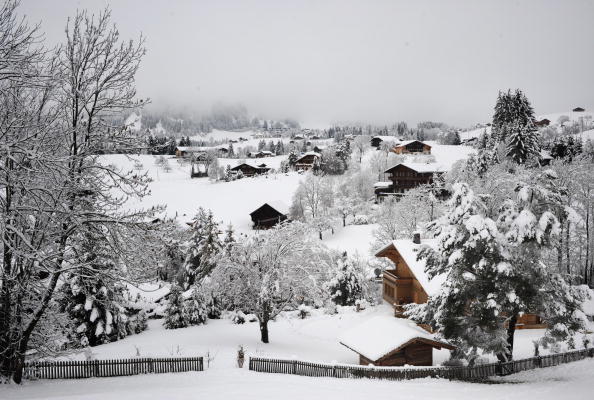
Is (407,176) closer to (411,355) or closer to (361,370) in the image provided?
(411,355)

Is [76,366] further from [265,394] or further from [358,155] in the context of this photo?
[358,155]

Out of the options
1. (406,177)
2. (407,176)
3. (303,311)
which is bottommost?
(303,311)

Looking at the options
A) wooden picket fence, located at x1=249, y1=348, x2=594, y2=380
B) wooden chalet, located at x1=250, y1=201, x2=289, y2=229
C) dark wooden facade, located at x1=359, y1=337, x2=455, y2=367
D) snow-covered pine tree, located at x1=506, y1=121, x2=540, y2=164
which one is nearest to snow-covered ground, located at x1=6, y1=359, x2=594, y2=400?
wooden picket fence, located at x1=249, y1=348, x2=594, y2=380

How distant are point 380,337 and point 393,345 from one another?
1.22 meters

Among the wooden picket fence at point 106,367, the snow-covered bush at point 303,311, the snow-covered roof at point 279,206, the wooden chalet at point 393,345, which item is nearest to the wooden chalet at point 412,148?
the snow-covered roof at point 279,206

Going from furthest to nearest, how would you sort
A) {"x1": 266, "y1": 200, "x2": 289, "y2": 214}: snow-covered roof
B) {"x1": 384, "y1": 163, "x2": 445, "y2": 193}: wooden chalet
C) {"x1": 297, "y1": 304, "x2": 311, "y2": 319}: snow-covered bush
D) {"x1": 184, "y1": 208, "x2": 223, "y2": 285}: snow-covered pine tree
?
{"x1": 384, "y1": 163, "x2": 445, "y2": 193}: wooden chalet
{"x1": 266, "y1": 200, "x2": 289, "y2": 214}: snow-covered roof
{"x1": 184, "y1": 208, "x2": 223, "y2": 285}: snow-covered pine tree
{"x1": 297, "y1": 304, "x2": 311, "y2": 319}: snow-covered bush

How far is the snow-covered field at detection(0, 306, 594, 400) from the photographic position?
1355 centimetres

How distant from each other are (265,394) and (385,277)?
74.5 feet

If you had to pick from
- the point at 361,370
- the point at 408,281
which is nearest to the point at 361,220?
the point at 408,281

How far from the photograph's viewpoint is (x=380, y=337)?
837 inches

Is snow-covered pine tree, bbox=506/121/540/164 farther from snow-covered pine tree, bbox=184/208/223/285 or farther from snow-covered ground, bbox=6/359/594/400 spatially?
snow-covered ground, bbox=6/359/594/400

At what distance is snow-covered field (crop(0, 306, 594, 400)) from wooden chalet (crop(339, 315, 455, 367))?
2.37 metres

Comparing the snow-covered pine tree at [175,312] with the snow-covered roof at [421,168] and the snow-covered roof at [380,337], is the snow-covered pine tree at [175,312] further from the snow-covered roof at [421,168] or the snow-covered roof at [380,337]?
the snow-covered roof at [421,168]

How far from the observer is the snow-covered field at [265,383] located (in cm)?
1355
